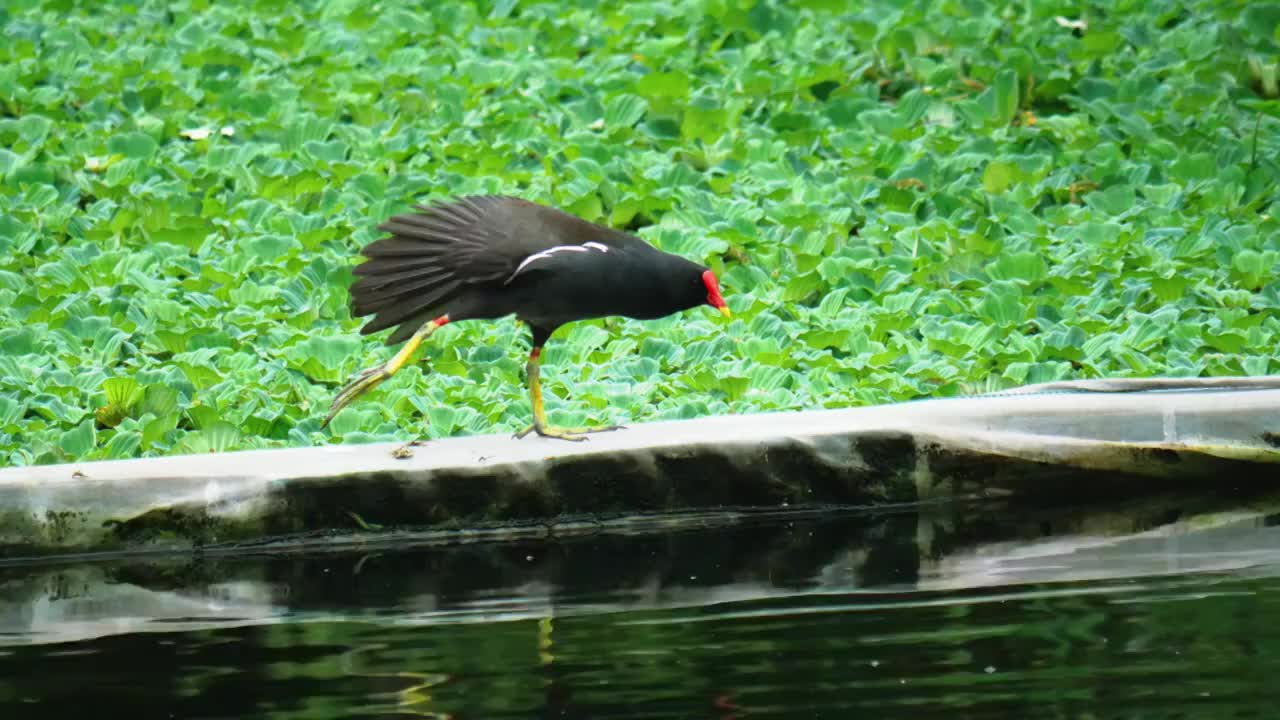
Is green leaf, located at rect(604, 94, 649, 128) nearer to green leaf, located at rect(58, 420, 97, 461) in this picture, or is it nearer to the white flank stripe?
the white flank stripe

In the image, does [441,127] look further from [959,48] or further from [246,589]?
[246,589]

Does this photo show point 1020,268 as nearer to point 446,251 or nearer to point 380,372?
point 446,251

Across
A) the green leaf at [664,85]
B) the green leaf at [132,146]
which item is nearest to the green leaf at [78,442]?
the green leaf at [132,146]

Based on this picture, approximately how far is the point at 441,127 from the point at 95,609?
4.27 m

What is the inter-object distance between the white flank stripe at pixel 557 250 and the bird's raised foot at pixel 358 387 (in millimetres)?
550

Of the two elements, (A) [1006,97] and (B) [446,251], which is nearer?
(B) [446,251]

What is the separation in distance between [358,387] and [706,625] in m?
1.90

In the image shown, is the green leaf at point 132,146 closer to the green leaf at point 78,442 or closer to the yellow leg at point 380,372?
the green leaf at point 78,442

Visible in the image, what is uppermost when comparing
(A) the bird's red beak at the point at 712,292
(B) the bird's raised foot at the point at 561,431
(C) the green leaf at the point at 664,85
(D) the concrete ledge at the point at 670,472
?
(C) the green leaf at the point at 664,85

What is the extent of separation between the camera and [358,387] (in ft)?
18.6

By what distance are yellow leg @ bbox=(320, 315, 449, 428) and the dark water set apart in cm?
68

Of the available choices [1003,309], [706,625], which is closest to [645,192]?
[1003,309]

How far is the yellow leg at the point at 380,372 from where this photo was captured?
5508mm

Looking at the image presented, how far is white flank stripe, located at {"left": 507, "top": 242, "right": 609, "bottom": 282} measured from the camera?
5.32m
